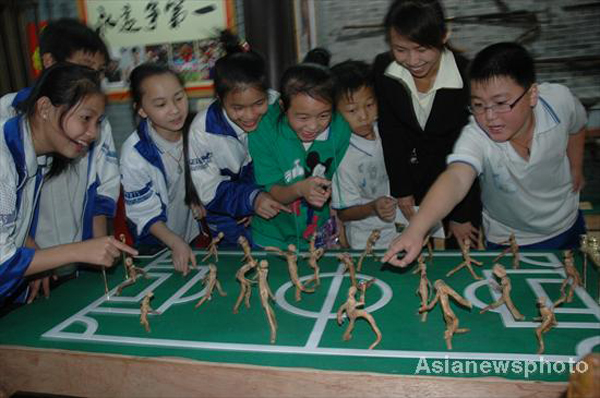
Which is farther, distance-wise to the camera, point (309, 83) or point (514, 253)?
point (309, 83)

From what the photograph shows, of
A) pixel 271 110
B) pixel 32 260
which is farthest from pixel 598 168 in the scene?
→ pixel 32 260

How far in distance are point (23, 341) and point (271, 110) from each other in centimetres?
103

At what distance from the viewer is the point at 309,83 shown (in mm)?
1538

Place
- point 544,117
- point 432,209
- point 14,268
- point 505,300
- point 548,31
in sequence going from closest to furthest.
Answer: point 505,300
point 14,268
point 432,209
point 544,117
point 548,31

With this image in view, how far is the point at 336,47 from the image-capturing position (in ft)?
10.9

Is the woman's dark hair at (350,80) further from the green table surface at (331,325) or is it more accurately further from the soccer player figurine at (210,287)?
the soccer player figurine at (210,287)

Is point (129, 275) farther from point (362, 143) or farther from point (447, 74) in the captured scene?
point (447, 74)

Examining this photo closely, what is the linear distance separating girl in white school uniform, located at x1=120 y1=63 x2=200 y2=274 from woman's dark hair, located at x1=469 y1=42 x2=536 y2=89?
0.99 m

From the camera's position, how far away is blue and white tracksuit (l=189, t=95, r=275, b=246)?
66.5 inches

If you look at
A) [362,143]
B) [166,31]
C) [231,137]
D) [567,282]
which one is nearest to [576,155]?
[567,282]

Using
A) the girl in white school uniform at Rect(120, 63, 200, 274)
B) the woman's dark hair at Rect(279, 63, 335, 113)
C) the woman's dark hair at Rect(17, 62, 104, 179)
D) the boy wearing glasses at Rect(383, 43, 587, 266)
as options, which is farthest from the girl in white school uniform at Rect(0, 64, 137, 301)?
the boy wearing glasses at Rect(383, 43, 587, 266)

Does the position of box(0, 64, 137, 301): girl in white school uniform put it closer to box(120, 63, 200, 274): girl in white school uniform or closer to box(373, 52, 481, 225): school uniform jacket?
box(120, 63, 200, 274): girl in white school uniform

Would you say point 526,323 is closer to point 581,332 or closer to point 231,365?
point 581,332

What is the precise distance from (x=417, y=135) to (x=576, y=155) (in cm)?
52
